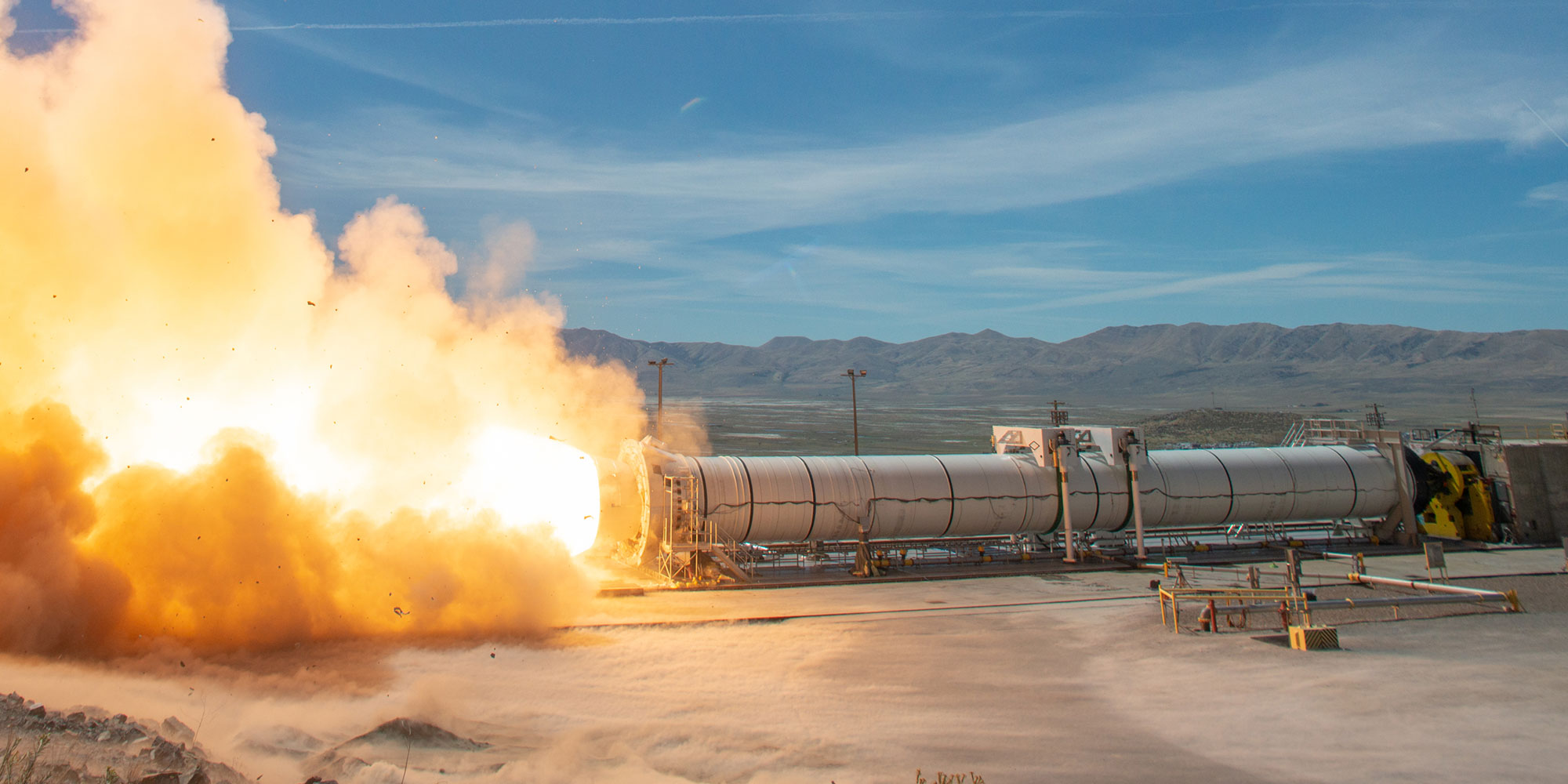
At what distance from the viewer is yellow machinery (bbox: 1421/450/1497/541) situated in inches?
1281

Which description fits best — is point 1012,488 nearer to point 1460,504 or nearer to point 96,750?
point 1460,504

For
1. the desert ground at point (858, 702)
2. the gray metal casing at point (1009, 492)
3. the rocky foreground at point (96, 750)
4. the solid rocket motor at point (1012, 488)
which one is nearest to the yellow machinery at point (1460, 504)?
the solid rocket motor at point (1012, 488)

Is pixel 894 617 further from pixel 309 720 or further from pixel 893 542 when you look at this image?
pixel 309 720

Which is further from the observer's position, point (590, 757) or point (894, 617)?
point (894, 617)

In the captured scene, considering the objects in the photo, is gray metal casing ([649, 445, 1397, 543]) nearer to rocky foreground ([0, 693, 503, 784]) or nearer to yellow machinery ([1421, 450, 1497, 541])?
yellow machinery ([1421, 450, 1497, 541])

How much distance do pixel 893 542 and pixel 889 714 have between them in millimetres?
15431

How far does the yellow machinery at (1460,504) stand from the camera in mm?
32531

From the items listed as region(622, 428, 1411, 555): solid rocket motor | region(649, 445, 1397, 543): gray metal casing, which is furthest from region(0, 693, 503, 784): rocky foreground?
region(649, 445, 1397, 543): gray metal casing

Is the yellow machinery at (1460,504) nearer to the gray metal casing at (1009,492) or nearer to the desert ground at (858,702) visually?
the gray metal casing at (1009,492)

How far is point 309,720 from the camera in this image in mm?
11812

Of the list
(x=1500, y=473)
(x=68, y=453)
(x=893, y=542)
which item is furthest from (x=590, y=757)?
(x=1500, y=473)

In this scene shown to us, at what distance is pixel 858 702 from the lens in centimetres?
1373

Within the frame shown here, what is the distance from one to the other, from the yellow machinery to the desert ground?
→ 1575cm

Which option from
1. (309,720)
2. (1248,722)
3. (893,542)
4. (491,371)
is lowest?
(1248,722)
